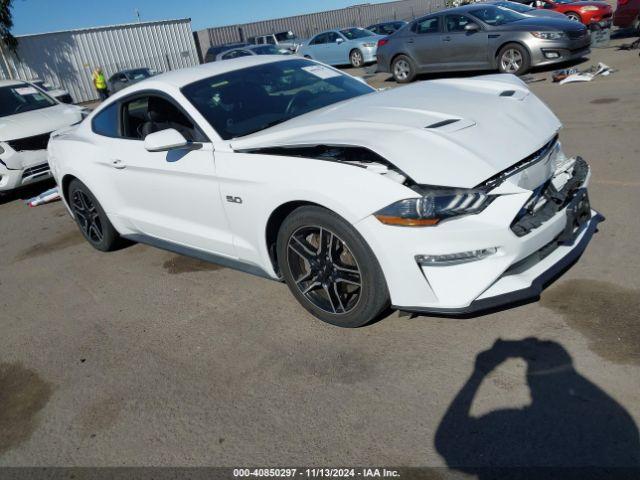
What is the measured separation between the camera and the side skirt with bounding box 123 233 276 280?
381 cm

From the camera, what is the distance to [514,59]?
11594 mm

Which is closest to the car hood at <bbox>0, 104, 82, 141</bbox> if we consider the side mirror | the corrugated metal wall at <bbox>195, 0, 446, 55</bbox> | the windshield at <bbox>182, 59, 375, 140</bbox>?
the windshield at <bbox>182, 59, 375, 140</bbox>

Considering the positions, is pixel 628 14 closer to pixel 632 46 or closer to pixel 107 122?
pixel 632 46

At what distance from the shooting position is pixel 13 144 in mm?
8039

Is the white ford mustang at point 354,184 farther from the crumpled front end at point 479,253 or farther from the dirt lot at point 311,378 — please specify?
the dirt lot at point 311,378

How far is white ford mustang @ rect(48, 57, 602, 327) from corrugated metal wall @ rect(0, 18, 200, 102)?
28.4 meters

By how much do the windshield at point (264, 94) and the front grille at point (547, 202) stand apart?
70.5 inches

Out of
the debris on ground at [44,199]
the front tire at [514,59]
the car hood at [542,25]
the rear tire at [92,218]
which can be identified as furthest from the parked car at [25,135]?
the car hood at [542,25]

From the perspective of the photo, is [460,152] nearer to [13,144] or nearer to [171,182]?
[171,182]

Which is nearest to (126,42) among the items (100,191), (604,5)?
(604,5)

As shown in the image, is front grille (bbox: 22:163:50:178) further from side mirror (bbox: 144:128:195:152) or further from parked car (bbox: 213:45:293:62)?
parked car (bbox: 213:45:293:62)

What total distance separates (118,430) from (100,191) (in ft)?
8.49

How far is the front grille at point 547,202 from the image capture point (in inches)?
115

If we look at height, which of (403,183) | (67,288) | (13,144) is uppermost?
(403,183)
